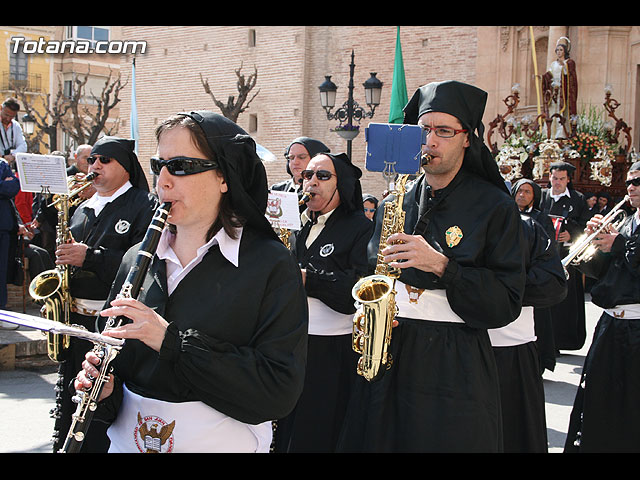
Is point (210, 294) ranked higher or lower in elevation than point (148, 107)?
lower

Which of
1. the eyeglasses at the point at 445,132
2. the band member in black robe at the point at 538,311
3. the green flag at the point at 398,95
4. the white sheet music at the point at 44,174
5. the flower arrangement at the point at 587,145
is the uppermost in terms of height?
the green flag at the point at 398,95

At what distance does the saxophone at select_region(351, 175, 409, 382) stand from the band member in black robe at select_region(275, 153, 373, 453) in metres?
1.04

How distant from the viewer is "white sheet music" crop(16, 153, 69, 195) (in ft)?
18.0

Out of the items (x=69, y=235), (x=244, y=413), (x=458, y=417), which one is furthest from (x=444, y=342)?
(x=69, y=235)

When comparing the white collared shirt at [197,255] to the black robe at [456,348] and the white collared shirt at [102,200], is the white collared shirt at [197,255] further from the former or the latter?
the white collared shirt at [102,200]

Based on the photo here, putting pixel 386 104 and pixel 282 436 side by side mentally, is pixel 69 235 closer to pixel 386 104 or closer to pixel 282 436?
pixel 282 436

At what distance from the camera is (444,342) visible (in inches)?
142

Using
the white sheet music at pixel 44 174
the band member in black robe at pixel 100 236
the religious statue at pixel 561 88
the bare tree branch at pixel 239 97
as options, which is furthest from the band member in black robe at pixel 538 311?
the bare tree branch at pixel 239 97

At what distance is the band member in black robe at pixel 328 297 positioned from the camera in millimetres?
4766

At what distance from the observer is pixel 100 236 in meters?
5.21

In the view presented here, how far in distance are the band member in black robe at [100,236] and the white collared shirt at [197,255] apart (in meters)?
2.35

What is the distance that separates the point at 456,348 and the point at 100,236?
2.72 m
